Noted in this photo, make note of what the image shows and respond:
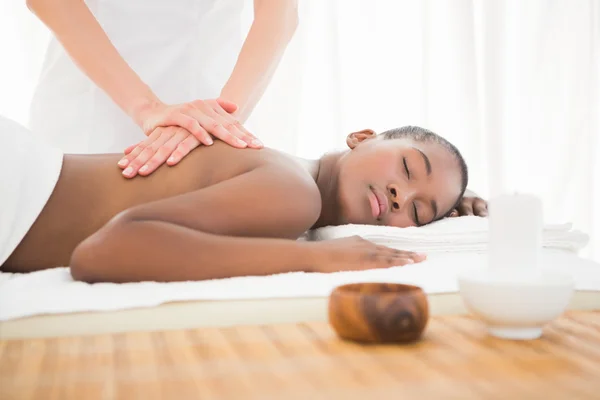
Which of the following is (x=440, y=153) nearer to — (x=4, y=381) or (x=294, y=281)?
(x=294, y=281)

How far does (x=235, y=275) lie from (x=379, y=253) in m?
0.32

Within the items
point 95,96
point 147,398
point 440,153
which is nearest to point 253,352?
point 147,398

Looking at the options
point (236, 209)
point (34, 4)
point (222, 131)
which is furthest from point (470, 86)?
point (236, 209)

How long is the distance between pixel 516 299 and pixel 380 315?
0.63ft

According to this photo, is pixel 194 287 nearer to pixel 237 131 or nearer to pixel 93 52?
pixel 237 131

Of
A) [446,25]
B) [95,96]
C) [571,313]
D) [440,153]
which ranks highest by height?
[446,25]

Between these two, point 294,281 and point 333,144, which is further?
point 333,144

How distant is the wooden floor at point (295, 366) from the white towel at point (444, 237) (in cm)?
61

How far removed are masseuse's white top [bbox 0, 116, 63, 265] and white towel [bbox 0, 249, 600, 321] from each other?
11 centimetres

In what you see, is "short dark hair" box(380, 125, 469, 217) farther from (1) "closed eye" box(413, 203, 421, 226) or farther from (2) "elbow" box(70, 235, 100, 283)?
(2) "elbow" box(70, 235, 100, 283)

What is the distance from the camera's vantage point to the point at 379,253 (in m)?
1.52

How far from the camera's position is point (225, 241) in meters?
1.43

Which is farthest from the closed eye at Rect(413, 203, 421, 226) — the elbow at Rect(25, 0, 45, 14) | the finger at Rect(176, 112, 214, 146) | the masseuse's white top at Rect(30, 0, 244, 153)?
the elbow at Rect(25, 0, 45, 14)

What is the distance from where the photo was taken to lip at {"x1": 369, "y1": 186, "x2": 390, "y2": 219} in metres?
1.82
